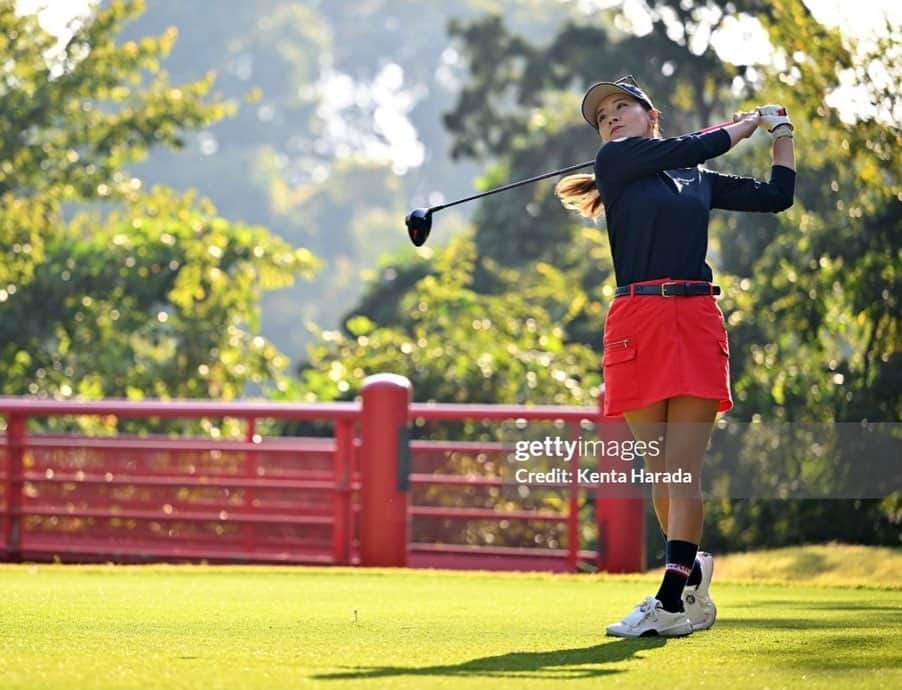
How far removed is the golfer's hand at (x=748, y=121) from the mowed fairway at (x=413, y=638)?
4.94 feet

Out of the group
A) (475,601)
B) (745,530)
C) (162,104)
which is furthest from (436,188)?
(475,601)

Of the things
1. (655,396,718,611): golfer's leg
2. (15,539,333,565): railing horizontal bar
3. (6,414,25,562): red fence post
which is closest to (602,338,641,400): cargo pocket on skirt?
(655,396,718,611): golfer's leg

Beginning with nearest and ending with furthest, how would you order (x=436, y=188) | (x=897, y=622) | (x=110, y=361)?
(x=897, y=622), (x=110, y=361), (x=436, y=188)

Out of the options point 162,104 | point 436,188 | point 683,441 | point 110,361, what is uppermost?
point 436,188

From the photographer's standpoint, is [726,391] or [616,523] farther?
[616,523]

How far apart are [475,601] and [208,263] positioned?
13786 mm

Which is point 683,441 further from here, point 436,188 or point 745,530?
point 436,188

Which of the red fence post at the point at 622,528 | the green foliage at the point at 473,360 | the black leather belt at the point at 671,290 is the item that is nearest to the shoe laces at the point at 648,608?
the black leather belt at the point at 671,290

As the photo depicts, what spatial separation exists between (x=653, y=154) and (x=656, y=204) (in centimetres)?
15

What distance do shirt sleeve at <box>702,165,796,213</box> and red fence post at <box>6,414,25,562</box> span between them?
667 centimetres

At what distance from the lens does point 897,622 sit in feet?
21.1

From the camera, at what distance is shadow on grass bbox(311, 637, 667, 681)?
191 inches

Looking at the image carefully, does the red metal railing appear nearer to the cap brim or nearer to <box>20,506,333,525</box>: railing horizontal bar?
<box>20,506,333,525</box>: railing horizontal bar

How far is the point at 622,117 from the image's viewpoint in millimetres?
6293
